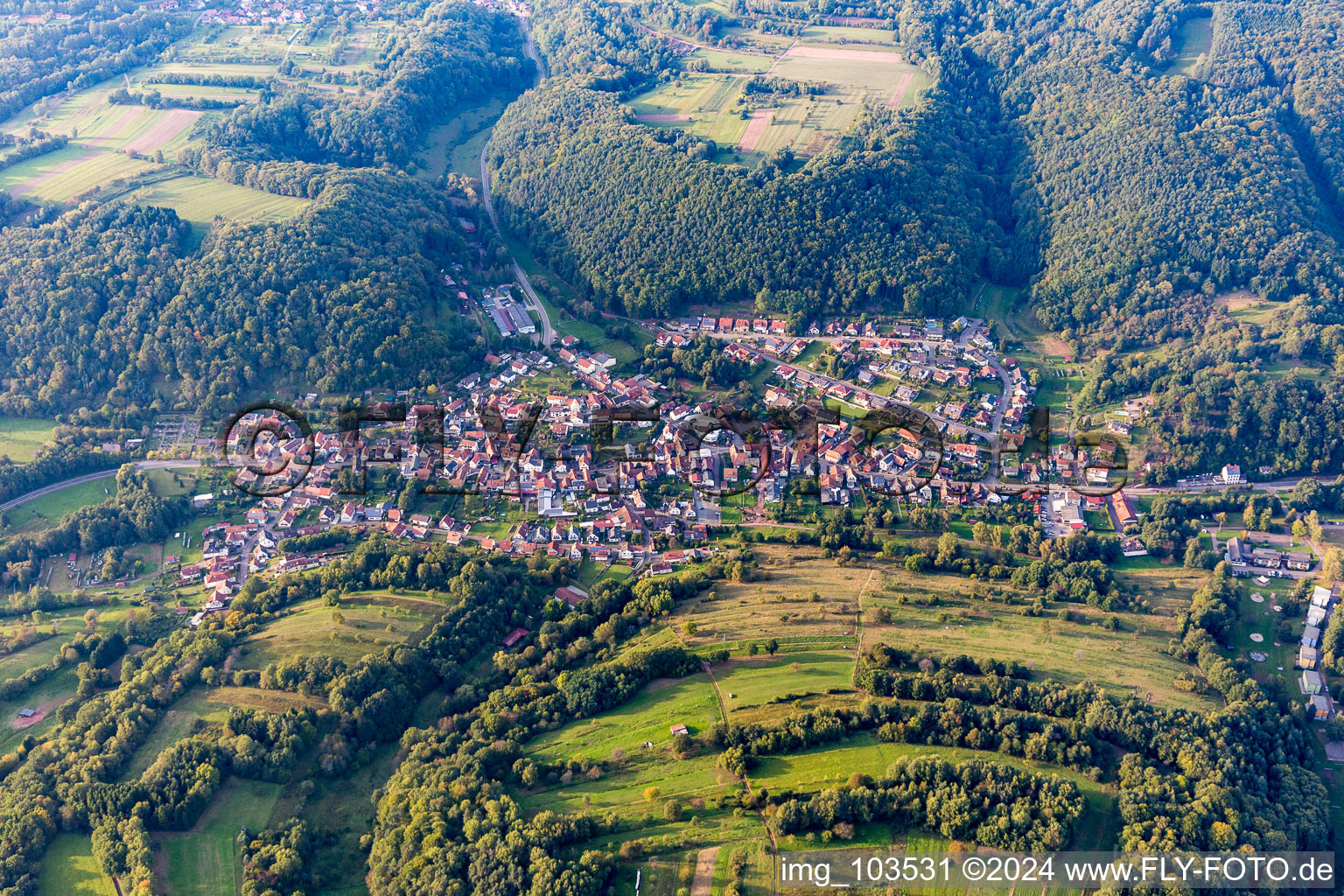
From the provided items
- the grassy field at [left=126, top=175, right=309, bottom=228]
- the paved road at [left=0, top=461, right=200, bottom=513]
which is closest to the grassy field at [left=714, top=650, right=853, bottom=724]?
the paved road at [left=0, top=461, right=200, bottom=513]

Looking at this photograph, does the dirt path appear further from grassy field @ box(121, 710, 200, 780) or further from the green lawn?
grassy field @ box(121, 710, 200, 780)

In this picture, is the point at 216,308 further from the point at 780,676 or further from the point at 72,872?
the point at 780,676

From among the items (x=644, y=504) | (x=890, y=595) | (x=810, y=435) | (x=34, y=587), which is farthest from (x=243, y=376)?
(x=890, y=595)

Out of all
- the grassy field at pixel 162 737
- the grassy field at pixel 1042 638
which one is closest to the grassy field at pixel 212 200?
the grassy field at pixel 162 737

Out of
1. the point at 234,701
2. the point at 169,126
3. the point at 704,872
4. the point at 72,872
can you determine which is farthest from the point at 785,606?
the point at 169,126

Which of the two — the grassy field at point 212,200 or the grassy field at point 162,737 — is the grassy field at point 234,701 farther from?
the grassy field at point 212,200

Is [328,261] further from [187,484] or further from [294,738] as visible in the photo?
[294,738]
